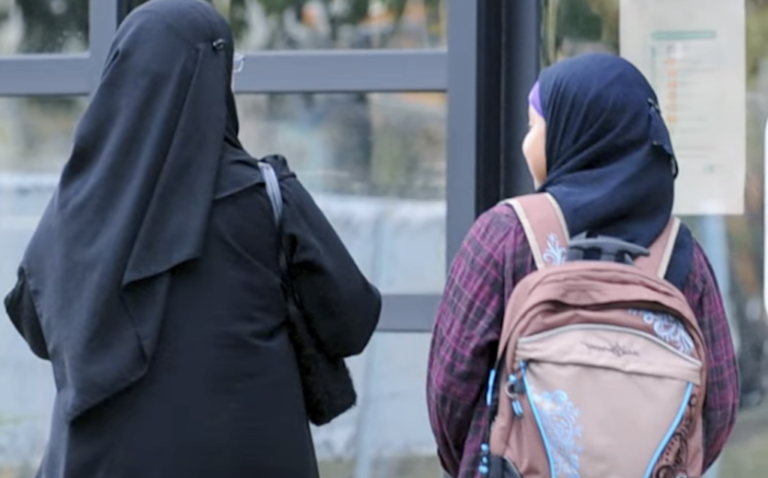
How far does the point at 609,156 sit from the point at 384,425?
6.34ft

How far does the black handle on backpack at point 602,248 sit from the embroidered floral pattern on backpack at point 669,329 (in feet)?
0.40

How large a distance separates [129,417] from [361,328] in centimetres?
51

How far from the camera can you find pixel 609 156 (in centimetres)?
286

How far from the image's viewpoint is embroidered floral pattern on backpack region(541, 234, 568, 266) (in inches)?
111

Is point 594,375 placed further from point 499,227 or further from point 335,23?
point 335,23

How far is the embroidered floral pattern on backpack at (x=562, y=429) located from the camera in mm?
2695

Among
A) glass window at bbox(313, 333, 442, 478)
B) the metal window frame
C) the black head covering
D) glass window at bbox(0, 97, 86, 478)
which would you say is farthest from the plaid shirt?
glass window at bbox(0, 97, 86, 478)

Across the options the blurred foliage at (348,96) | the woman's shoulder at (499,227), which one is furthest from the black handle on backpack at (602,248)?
the blurred foliage at (348,96)

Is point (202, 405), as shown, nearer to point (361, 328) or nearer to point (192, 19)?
point (361, 328)

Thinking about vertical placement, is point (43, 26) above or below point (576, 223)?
above

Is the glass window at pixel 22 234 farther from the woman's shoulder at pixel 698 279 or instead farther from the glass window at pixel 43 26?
the woman's shoulder at pixel 698 279

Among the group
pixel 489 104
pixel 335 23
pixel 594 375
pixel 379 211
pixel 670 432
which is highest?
pixel 335 23

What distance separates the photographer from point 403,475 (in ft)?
15.0

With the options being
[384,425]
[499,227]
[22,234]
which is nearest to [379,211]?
[384,425]
